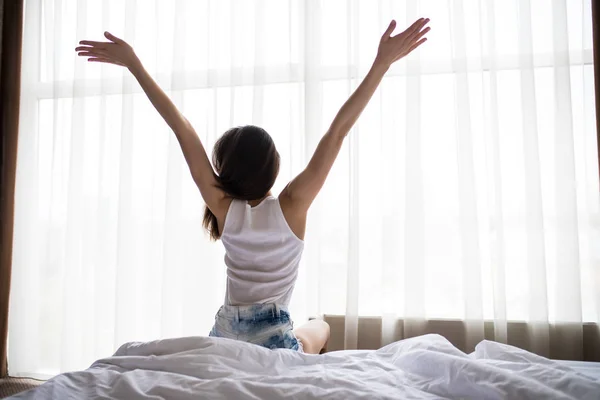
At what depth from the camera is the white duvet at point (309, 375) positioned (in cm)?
83

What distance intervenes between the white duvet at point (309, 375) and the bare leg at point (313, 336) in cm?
30

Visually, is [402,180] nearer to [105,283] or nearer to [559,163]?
[559,163]

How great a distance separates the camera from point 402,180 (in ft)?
8.05

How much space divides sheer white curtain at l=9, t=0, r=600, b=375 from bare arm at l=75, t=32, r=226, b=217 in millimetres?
1137

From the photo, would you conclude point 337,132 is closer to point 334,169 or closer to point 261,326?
point 261,326

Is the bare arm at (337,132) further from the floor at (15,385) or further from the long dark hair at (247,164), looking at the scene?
the floor at (15,385)

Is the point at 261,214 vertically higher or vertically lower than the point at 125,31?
lower

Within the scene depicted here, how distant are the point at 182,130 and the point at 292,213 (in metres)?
0.40

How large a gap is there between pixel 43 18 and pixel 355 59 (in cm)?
192

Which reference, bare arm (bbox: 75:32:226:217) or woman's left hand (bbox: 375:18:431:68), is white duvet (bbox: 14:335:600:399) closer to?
bare arm (bbox: 75:32:226:217)

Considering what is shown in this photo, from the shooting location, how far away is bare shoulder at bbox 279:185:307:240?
4.38 ft

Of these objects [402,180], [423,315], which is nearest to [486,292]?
[423,315]

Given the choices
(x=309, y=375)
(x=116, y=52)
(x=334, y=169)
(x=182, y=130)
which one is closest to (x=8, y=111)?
(x=116, y=52)

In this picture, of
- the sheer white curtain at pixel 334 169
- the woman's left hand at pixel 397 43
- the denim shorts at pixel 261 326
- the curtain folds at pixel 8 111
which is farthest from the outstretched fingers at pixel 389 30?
the curtain folds at pixel 8 111
